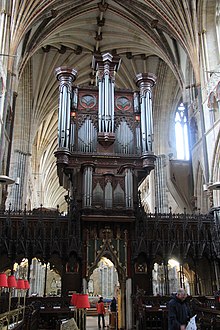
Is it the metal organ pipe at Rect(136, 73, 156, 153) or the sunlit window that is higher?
the sunlit window

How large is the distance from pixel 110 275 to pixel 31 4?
2404cm

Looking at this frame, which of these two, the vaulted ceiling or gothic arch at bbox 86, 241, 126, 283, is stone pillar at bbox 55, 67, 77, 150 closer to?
the vaulted ceiling

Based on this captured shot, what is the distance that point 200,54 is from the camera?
2148 cm

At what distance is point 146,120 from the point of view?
19219mm

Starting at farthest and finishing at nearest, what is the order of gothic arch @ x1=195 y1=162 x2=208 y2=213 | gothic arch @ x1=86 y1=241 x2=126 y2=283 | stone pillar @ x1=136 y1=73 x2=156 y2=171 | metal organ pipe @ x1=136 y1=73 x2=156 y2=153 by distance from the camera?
gothic arch @ x1=195 y1=162 x2=208 y2=213, metal organ pipe @ x1=136 y1=73 x2=156 y2=153, stone pillar @ x1=136 y1=73 x2=156 y2=171, gothic arch @ x1=86 y1=241 x2=126 y2=283

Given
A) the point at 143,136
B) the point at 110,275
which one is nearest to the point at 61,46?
the point at 143,136

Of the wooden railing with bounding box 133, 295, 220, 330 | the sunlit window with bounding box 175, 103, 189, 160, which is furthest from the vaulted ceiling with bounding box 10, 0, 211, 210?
the wooden railing with bounding box 133, 295, 220, 330

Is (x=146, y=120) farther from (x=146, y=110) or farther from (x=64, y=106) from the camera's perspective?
(x=64, y=106)

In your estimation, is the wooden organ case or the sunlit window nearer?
the wooden organ case

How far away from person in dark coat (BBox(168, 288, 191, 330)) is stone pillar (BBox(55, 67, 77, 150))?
1205 cm

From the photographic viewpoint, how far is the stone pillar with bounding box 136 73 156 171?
58.8 feet

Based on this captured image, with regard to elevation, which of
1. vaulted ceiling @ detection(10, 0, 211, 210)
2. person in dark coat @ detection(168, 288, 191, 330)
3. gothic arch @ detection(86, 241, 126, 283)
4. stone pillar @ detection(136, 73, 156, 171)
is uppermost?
vaulted ceiling @ detection(10, 0, 211, 210)

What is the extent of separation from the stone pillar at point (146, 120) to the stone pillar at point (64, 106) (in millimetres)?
3595

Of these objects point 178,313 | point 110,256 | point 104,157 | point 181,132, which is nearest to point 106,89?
point 104,157
